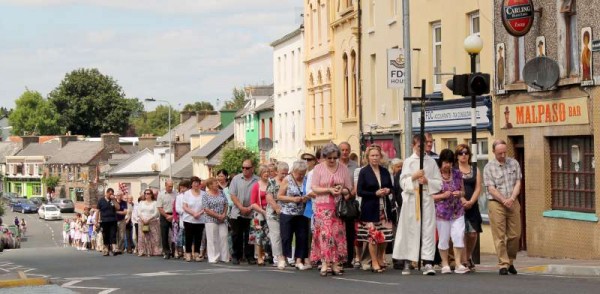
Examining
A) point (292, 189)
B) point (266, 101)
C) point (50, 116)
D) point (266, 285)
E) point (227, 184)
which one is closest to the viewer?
point (266, 285)

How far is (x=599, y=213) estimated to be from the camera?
80.5 ft

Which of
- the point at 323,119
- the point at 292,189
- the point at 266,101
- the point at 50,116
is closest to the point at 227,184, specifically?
the point at 292,189

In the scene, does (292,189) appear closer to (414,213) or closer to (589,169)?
(414,213)

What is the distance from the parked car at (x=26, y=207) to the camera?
129875mm

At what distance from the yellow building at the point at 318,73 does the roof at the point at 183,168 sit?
4171cm

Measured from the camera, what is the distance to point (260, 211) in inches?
910

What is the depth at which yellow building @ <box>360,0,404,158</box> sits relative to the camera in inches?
1534

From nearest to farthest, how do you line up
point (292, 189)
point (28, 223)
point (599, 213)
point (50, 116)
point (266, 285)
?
point (266, 285) → point (292, 189) → point (599, 213) → point (28, 223) → point (50, 116)

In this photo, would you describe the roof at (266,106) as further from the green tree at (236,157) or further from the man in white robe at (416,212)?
the man in white robe at (416,212)

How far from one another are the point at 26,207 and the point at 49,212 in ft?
44.9

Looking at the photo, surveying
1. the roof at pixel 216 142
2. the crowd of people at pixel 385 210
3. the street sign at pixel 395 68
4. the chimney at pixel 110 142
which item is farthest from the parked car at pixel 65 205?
the crowd of people at pixel 385 210

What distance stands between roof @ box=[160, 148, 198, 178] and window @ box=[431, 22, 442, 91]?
6165cm

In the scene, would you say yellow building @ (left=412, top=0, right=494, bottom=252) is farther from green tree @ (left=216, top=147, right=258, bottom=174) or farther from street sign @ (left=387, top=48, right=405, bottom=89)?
green tree @ (left=216, top=147, right=258, bottom=174)

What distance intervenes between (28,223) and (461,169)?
99.0 metres
